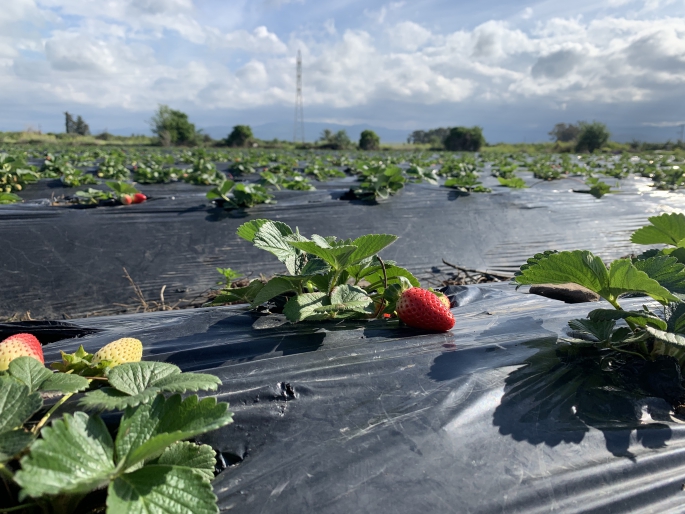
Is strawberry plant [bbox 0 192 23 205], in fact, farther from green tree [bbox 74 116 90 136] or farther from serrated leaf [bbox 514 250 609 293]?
green tree [bbox 74 116 90 136]

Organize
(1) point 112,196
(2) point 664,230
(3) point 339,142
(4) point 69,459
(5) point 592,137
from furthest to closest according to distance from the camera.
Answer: (3) point 339,142, (5) point 592,137, (1) point 112,196, (2) point 664,230, (4) point 69,459

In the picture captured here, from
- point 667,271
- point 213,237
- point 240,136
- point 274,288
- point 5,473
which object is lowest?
point 213,237

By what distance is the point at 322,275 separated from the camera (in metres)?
1.51

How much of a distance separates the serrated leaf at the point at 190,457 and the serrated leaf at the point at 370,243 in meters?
0.72

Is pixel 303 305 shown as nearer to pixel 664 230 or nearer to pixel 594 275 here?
pixel 594 275

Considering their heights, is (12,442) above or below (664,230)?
below

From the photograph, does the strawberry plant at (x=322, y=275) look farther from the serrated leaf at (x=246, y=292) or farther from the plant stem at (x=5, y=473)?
the plant stem at (x=5, y=473)

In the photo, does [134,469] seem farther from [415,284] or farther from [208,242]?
[208,242]

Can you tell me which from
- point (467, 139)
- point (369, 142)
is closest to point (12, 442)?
point (369, 142)

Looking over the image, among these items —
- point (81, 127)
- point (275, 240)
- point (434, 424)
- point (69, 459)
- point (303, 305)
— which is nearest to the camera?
point (69, 459)

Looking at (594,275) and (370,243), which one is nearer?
(594,275)

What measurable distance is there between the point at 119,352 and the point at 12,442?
0.42 m

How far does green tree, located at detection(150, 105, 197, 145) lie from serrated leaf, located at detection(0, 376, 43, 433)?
1560 inches

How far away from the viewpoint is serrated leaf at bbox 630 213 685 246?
5.02 ft
